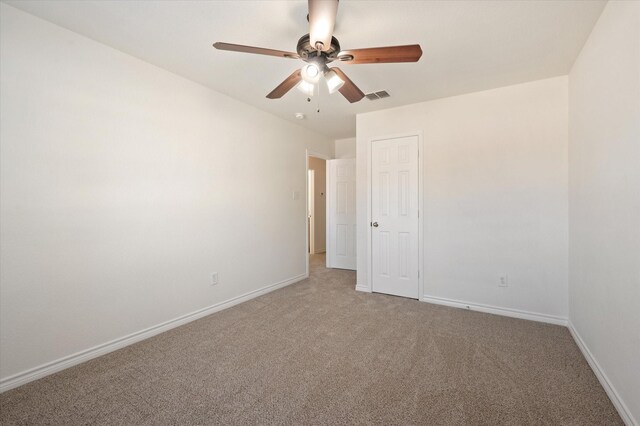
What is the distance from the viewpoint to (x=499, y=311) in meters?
3.09

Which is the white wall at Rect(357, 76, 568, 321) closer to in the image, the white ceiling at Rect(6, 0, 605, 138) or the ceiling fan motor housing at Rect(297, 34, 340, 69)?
the white ceiling at Rect(6, 0, 605, 138)

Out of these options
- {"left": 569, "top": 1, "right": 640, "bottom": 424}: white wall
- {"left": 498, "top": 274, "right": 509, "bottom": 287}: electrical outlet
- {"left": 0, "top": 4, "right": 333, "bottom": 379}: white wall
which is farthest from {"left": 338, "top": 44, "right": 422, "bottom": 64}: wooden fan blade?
{"left": 498, "top": 274, "right": 509, "bottom": 287}: electrical outlet

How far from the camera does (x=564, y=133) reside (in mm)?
2807

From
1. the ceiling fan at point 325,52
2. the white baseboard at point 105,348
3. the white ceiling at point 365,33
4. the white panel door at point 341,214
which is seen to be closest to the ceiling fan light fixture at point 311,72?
the ceiling fan at point 325,52

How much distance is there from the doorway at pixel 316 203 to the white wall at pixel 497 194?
323cm

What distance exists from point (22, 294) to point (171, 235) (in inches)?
42.8

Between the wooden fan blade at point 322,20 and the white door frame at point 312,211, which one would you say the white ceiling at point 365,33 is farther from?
the white door frame at point 312,211

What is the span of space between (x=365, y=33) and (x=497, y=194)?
222 cm

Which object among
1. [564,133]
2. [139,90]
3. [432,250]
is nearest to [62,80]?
[139,90]

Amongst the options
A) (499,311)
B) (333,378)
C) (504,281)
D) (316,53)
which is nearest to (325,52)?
(316,53)

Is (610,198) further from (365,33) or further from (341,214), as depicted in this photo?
(341,214)

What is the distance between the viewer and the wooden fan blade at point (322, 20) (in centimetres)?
140

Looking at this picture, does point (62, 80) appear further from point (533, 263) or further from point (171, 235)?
point (533, 263)

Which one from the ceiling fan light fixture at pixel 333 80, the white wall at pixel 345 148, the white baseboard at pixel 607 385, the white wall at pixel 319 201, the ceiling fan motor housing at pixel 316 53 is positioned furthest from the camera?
the white wall at pixel 319 201
